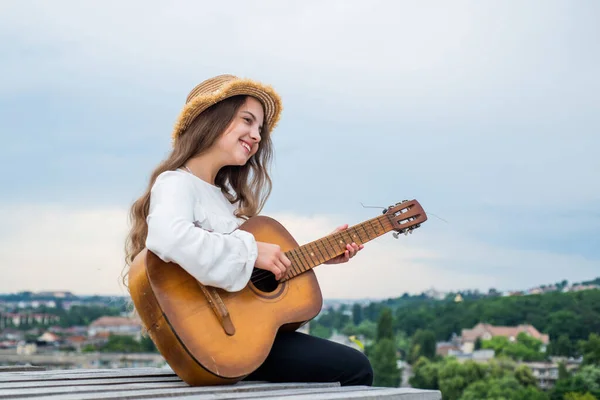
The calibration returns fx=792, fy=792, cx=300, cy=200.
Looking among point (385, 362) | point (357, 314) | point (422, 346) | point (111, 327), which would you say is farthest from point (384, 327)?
point (111, 327)

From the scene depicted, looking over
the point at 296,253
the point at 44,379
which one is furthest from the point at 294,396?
the point at 44,379

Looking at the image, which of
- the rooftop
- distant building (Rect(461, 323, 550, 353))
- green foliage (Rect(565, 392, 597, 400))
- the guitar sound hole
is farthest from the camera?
distant building (Rect(461, 323, 550, 353))

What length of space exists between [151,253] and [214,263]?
201mm

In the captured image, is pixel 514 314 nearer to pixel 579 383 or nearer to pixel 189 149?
pixel 579 383

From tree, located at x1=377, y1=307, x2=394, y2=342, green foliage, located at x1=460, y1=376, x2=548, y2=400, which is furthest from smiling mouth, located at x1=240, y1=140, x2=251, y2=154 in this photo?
tree, located at x1=377, y1=307, x2=394, y2=342

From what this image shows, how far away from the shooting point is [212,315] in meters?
2.43

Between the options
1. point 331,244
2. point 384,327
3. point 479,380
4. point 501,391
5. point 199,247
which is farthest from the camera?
point 384,327

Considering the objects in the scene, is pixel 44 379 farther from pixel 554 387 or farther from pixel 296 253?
pixel 554 387

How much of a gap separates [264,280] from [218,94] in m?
0.69

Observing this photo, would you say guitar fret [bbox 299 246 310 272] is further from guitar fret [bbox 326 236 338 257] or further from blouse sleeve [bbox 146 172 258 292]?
blouse sleeve [bbox 146 172 258 292]

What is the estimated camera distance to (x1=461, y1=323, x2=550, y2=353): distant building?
236 ft

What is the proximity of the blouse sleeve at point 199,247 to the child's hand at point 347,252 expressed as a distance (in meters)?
0.45

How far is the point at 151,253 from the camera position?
2422 millimetres

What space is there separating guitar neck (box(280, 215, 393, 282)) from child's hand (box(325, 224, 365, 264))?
0.05 ft
